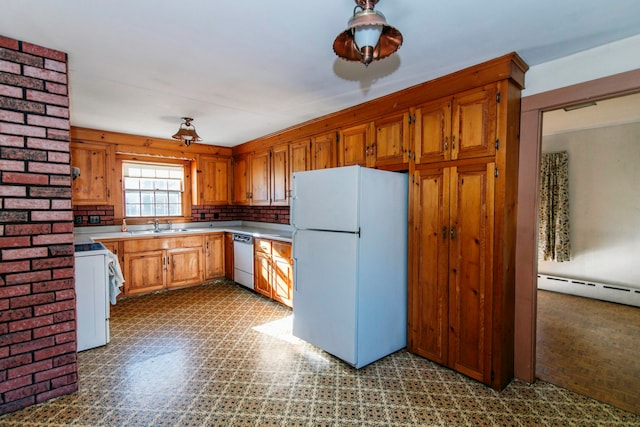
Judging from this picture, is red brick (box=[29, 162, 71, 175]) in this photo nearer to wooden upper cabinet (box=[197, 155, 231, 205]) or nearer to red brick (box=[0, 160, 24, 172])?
red brick (box=[0, 160, 24, 172])

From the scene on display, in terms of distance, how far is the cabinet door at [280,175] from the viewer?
425cm

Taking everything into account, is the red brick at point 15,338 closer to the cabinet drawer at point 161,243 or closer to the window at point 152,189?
the cabinet drawer at point 161,243

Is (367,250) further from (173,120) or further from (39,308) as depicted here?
(173,120)

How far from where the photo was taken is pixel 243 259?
4.60m

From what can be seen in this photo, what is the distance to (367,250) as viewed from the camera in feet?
8.12

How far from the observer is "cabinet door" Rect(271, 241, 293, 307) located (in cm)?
376


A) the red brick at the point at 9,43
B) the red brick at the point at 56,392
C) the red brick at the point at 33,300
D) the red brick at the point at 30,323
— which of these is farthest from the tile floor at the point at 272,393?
the red brick at the point at 9,43

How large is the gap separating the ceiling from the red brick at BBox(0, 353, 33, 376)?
1995 mm

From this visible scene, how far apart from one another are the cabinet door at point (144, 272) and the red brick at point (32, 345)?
7.24 ft

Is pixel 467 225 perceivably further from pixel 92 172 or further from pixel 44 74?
pixel 92 172

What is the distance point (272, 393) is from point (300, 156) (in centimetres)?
269

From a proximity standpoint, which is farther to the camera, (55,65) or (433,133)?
(433,133)

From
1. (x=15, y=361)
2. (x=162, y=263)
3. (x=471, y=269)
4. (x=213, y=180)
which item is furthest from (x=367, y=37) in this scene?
(x=213, y=180)

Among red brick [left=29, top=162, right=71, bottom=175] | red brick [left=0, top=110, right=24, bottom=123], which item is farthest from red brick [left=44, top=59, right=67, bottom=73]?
red brick [left=29, top=162, right=71, bottom=175]
